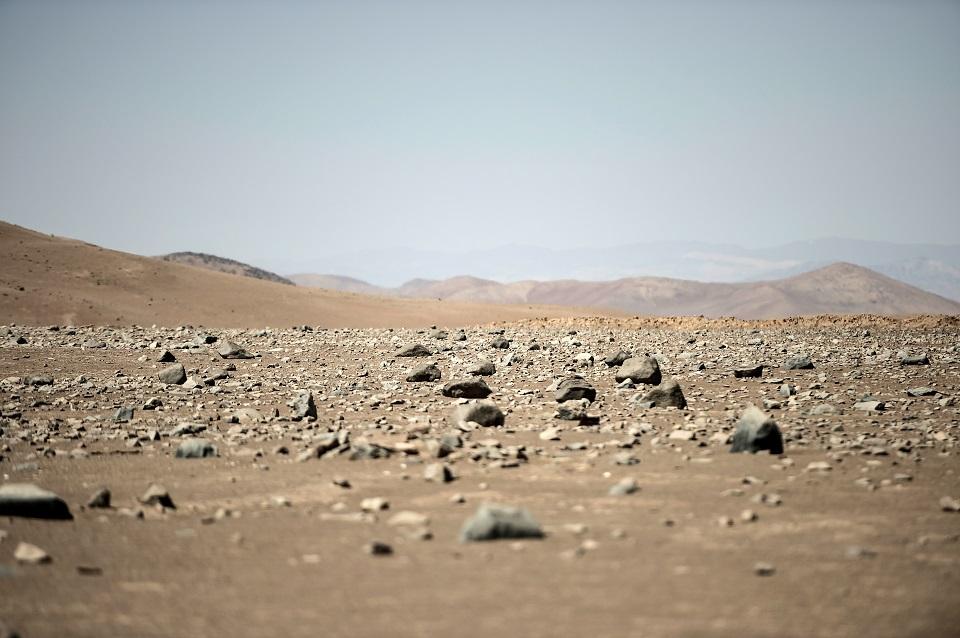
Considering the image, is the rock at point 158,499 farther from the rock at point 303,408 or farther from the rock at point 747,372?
the rock at point 747,372

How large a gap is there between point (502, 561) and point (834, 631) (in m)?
1.77

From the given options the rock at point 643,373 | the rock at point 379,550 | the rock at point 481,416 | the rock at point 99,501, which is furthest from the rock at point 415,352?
the rock at point 379,550

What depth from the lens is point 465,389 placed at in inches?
446

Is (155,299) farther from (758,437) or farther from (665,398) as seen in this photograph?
(758,437)

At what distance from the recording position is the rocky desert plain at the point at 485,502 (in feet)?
11.9

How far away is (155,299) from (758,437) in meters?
39.5

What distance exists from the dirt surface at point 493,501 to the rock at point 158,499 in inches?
3.7

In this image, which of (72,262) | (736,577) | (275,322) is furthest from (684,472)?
(72,262)

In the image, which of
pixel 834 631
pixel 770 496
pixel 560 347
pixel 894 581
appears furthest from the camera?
pixel 560 347

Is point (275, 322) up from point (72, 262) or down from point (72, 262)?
down

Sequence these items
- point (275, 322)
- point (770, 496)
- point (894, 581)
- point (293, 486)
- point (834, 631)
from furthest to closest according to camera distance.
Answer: point (275, 322)
point (293, 486)
point (770, 496)
point (894, 581)
point (834, 631)

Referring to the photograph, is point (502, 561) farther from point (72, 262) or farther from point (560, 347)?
point (72, 262)

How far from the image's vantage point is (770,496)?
5.64 m

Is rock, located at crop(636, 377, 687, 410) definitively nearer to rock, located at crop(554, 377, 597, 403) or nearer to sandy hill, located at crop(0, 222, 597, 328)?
rock, located at crop(554, 377, 597, 403)
